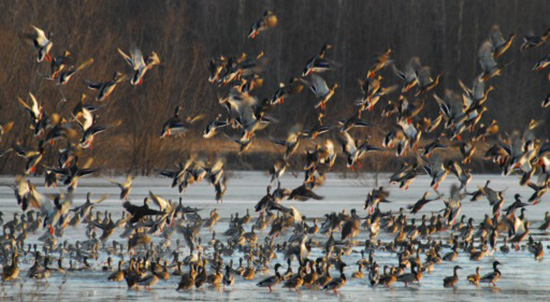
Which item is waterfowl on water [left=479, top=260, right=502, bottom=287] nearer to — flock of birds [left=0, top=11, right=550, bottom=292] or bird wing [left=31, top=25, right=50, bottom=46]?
flock of birds [left=0, top=11, right=550, bottom=292]

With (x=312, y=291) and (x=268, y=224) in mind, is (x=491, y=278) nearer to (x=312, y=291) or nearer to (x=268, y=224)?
(x=312, y=291)

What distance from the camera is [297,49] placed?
60969mm

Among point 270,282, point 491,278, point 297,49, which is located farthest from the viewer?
point 297,49

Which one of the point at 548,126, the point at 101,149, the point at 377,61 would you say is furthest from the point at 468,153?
the point at 548,126

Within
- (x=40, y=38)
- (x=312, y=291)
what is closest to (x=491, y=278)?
(x=312, y=291)

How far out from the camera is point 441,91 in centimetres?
5881

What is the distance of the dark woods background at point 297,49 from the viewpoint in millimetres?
36250

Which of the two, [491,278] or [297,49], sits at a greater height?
[297,49]

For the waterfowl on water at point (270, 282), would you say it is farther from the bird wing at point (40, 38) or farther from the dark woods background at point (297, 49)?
the dark woods background at point (297, 49)

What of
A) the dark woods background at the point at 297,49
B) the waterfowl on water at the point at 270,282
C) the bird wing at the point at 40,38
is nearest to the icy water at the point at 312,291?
the waterfowl on water at the point at 270,282

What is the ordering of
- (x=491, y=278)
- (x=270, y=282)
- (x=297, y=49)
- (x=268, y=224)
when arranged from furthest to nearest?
(x=297, y=49) → (x=268, y=224) → (x=491, y=278) → (x=270, y=282)

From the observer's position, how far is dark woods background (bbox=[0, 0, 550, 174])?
3625 centimetres

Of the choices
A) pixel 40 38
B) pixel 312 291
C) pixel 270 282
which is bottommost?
pixel 312 291

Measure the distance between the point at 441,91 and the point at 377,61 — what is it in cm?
4135
